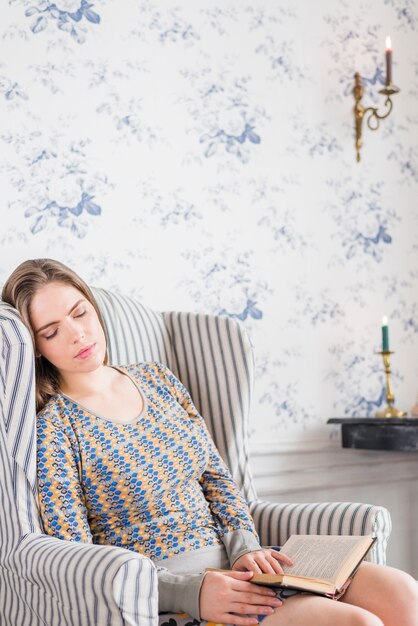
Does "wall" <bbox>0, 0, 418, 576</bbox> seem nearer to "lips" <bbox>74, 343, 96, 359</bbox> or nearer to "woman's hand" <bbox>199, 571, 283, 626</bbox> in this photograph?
"lips" <bbox>74, 343, 96, 359</bbox>

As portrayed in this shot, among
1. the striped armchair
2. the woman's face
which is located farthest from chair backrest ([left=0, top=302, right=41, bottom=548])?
the woman's face

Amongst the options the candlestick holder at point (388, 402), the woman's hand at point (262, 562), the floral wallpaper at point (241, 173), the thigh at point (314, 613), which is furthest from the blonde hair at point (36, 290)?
the candlestick holder at point (388, 402)

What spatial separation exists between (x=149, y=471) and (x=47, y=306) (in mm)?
383

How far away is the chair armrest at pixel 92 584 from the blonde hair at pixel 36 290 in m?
0.38

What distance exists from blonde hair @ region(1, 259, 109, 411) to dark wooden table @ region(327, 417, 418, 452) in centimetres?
109

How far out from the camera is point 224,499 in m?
1.74

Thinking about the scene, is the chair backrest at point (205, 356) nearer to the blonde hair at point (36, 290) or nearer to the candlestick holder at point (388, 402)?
the blonde hair at point (36, 290)

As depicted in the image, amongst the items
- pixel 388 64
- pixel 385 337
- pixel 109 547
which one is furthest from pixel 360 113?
pixel 109 547

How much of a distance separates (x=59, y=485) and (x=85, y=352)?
0.28m

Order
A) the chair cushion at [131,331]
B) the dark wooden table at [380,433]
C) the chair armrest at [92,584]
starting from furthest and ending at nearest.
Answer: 1. the dark wooden table at [380,433]
2. the chair cushion at [131,331]
3. the chair armrest at [92,584]

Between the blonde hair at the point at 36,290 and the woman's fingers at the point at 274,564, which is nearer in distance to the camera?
the woman's fingers at the point at 274,564

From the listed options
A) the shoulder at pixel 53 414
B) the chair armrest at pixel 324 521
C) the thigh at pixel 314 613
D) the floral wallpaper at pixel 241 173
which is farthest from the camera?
the floral wallpaper at pixel 241 173

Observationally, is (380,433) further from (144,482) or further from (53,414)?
(53,414)

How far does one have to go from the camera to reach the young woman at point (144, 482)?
1418 millimetres
